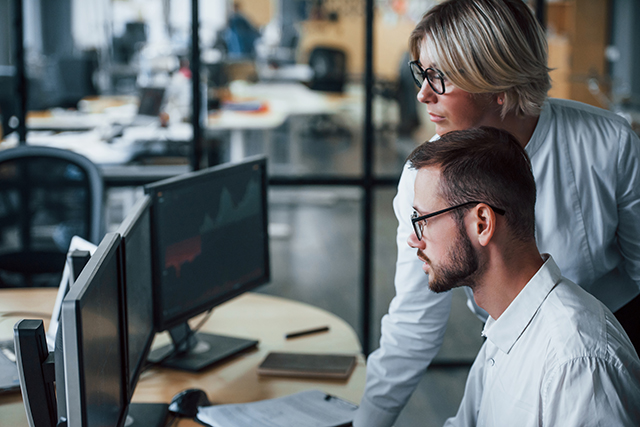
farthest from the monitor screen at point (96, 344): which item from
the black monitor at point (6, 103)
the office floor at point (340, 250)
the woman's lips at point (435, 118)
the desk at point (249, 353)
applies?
the black monitor at point (6, 103)

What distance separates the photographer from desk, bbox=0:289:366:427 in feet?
5.24

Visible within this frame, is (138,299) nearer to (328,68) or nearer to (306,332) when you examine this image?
(306,332)

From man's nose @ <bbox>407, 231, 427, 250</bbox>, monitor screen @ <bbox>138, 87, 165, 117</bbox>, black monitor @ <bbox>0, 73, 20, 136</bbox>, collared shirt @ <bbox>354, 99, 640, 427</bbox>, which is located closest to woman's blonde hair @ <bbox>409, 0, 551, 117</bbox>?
collared shirt @ <bbox>354, 99, 640, 427</bbox>

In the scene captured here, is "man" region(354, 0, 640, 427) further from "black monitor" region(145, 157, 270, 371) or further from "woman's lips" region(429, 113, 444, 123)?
"black monitor" region(145, 157, 270, 371)

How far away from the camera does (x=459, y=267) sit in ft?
3.83

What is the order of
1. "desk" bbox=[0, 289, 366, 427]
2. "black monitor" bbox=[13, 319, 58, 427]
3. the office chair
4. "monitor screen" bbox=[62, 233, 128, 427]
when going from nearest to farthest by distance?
1. "monitor screen" bbox=[62, 233, 128, 427]
2. "black monitor" bbox=[13, 319, 58, 427]
3. "desk" bbox=[0, 289, 366, 427]
4. the office chair

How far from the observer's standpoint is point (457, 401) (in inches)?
119

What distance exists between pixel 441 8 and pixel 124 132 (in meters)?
3.27

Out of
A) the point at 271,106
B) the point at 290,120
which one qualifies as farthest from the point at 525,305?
the point at 271,106

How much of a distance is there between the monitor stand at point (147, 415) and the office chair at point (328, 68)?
102 inches

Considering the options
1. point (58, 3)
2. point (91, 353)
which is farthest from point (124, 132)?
point (58, 3)

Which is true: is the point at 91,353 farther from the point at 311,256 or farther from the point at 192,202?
the point at 311,256

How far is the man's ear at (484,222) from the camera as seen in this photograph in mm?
1111

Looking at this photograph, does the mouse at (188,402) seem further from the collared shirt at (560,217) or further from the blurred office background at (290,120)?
the blurred office background at (290,120)
